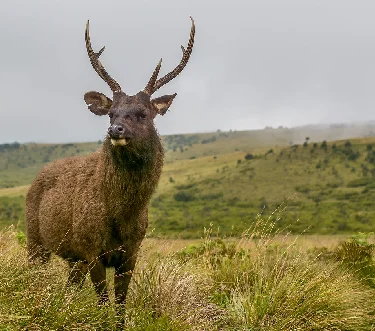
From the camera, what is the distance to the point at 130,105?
5969 millimetres

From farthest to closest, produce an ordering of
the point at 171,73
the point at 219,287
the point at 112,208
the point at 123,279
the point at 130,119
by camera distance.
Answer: the point at 219,287 → the point at 171,73 → the point at 123,279 → the point at 112,208 → the point at 130,119

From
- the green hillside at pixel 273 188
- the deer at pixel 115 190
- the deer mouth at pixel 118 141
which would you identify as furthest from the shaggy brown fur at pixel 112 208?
the green hillside at pixel 273 188

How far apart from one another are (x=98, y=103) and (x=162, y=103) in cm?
87

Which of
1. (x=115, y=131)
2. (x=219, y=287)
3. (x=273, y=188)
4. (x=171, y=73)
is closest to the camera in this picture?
(x=115, y=131)

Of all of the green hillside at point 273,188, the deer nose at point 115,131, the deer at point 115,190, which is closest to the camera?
the deer nose at point 115,131

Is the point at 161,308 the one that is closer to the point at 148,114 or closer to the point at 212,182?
the point at 148,114

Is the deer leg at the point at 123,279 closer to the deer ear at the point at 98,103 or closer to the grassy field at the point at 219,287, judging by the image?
the grassy field at the point at 219,287

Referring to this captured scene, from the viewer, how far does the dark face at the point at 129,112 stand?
547cm

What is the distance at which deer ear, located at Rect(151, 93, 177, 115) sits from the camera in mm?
6633

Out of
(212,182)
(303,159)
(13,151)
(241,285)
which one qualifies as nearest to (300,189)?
(303,159)

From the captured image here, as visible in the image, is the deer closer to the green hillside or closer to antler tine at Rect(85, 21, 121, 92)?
antler tine at Rect(85, 21, 121, 92)

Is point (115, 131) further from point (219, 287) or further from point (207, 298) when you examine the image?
point (219, 287)

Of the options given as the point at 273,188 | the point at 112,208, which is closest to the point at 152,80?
the point at 112,208

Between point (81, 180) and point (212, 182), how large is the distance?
96.4 metres
